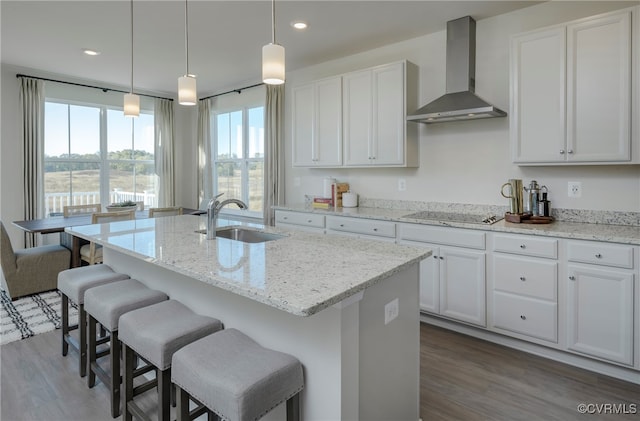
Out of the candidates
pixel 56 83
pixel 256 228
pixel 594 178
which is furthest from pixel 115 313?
pixel 56 83

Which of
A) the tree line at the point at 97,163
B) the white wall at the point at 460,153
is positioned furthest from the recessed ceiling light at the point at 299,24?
the tree line at the point at 97,163

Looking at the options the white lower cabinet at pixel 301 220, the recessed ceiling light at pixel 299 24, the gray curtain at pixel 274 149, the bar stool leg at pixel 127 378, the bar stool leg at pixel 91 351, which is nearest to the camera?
the bar stool leg at pixel 127 378

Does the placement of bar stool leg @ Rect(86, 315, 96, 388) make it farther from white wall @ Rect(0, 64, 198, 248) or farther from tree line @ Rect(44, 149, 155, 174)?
tree line @ Rect(44, 149, 155, 174)

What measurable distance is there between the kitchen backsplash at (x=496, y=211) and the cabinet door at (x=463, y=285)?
24.3 inches

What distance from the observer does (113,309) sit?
1937 mm

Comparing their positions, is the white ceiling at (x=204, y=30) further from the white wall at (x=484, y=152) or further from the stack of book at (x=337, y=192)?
the stack of book at (x=337, y=192)

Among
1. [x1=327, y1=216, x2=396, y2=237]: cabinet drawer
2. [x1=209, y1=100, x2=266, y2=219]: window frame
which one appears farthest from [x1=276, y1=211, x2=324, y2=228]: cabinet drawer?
[x1=209, y1=100, x2=266, y2=219]: window frame

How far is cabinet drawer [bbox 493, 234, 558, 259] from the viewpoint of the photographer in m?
2.48

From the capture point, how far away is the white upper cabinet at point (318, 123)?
3.96m

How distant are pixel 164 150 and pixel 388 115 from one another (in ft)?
13.5

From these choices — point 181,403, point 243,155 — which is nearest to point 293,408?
point 181,403

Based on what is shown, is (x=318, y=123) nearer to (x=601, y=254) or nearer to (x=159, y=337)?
(x=601, y=254)

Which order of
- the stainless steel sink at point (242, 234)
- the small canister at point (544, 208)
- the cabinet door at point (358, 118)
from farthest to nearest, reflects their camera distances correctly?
the cabinet door at point (358, 118) < the small canister at point (544, 208) < the stainless steel sink at point (242, 234)

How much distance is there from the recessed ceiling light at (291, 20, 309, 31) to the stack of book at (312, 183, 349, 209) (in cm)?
167
